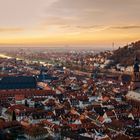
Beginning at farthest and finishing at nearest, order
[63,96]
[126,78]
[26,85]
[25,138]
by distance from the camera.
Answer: [126,78]
[26,85]
[63,96]
[25,138]

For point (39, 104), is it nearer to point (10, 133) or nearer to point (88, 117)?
point (88, 117)

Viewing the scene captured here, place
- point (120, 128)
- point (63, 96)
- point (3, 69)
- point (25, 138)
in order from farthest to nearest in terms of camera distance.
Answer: point (3, 69)
point (63, 96)
point (120, 128)
point (25, 138)

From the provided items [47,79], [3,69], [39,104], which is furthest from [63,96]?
[3,69]

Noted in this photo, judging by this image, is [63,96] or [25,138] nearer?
[25,138]

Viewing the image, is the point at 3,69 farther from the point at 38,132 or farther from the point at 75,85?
the point at 38,132

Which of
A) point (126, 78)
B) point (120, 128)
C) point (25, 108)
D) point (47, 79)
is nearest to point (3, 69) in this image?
point (47, 79)

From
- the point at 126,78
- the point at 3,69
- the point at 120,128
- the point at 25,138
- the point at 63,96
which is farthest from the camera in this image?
the point at 3,69
